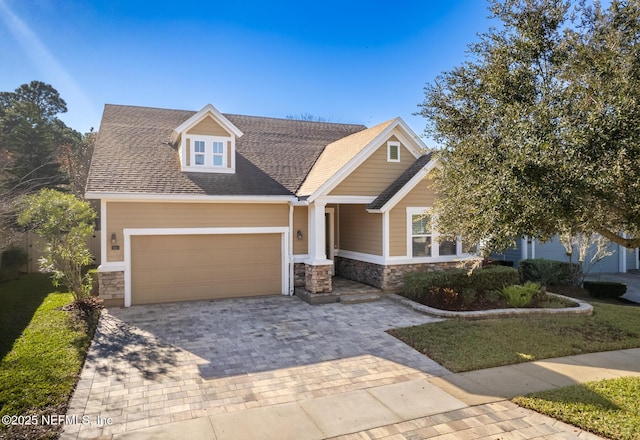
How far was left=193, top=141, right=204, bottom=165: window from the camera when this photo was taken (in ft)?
45.2

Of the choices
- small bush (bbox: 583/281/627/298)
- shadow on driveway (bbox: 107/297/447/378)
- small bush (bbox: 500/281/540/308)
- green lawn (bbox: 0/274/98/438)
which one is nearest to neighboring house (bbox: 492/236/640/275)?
small bush (bbox: 583/281/627/298)

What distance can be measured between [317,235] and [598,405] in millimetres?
8758

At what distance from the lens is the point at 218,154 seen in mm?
14070

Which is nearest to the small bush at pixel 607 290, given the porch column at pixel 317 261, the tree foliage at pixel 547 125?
the tree foliage at pixel 547 125

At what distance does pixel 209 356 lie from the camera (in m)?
7.88

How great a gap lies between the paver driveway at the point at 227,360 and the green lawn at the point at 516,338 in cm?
50

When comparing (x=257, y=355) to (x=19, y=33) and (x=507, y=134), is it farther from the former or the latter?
(x=19, y=33)

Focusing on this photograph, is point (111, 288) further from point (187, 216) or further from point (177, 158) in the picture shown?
point (177, 158)

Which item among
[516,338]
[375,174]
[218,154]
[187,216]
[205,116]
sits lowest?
[516,338]

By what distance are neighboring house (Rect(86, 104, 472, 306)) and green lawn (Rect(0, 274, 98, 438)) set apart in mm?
1829

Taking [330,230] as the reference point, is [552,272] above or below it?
below

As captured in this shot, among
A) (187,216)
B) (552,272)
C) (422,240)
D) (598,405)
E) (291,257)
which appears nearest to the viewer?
(598,405)

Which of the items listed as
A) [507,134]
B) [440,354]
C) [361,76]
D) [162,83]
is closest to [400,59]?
[361,76]

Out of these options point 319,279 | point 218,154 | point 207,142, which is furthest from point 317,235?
point 207,142
